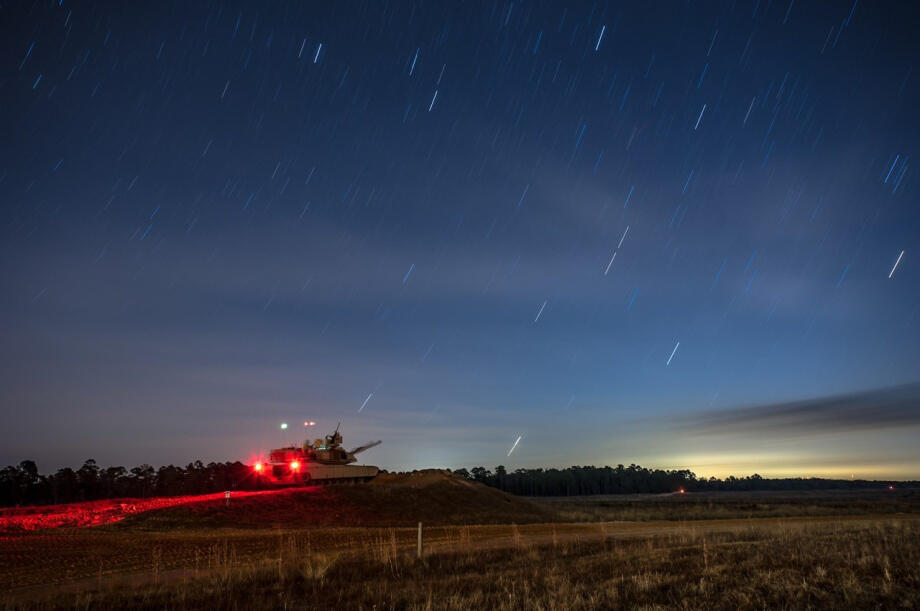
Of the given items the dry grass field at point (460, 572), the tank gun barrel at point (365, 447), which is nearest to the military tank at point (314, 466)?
the tank gun barrel at point (365, 447)

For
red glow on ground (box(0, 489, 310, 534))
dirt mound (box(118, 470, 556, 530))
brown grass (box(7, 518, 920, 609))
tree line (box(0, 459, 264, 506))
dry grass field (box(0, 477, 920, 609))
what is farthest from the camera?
tree line (box(0, 459, 264, 506))

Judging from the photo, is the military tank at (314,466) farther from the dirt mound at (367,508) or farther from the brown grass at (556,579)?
the brown grass at (556,579)

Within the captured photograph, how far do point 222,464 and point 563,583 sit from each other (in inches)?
5059

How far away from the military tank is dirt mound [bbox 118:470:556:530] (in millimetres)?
2841

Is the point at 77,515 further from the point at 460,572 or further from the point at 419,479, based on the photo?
the point at 460,572

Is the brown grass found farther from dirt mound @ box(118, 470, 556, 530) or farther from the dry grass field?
dirt mound @ box(118, 470, 556, 530)

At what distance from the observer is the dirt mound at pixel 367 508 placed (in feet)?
115

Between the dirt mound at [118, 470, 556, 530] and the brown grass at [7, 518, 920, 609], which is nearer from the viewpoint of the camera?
the brown grass at [7, 518, 920, 609]

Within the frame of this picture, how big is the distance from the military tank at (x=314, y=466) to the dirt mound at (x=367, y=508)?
2.84 m

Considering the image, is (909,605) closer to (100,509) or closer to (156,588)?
(156,588)

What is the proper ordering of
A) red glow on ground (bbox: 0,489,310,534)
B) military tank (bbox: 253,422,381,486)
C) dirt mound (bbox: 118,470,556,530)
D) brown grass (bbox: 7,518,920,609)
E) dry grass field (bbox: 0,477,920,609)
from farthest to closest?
military tank (bbox: 253,422,381,486)
dirt mound (bbox: 118,470,556,530)
red glow on ground (bbox: 0,489,310,534)
dry grass field (bbox: 0,477,920,609)
brown grass (bbox: 7,518,920,609)

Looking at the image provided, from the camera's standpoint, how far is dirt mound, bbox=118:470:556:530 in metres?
35.0

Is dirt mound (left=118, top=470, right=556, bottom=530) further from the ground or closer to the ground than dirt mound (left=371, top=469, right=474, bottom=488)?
closer to the ground

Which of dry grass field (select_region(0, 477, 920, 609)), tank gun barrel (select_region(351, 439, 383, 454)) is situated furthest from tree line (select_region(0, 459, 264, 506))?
dry grass field (select_region(0, 477, 920, 609))
